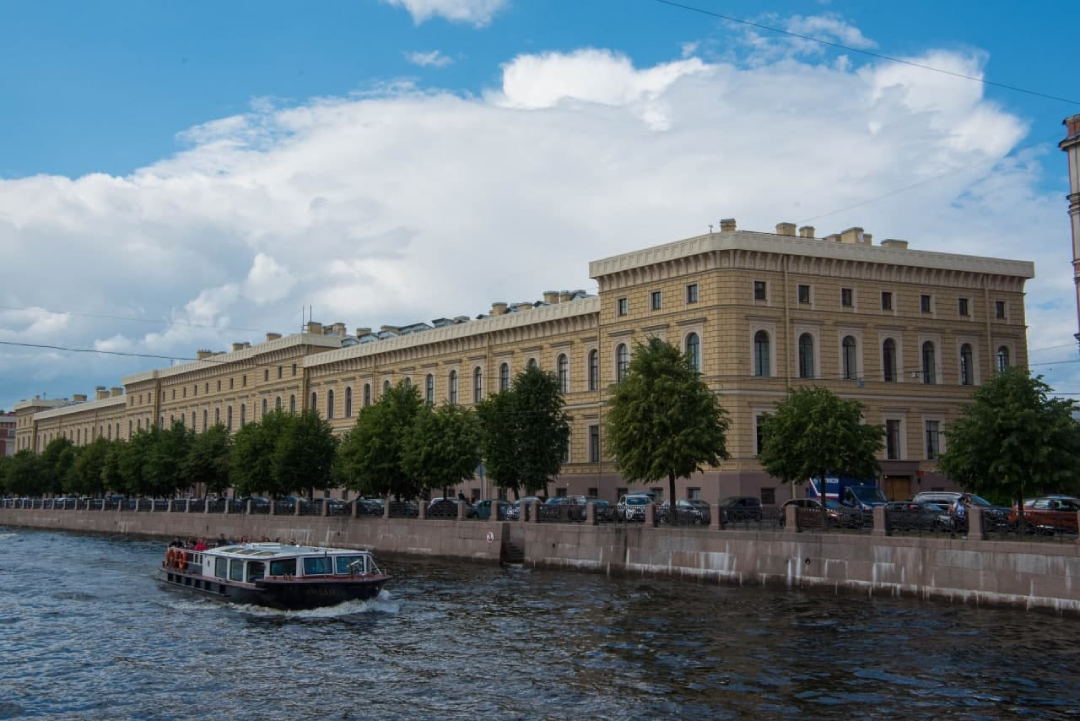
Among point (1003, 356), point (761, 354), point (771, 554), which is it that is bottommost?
point (771, 554)

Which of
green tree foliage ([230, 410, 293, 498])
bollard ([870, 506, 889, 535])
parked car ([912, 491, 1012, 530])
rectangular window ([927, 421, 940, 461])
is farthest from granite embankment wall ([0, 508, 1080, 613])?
rectangular window ([927, 421, 940, 461])

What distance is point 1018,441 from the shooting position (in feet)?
128

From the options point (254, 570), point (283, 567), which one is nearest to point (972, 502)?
point (283, 567)

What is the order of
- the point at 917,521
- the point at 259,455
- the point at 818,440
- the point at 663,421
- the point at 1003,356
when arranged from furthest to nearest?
the point at 259,455 < the point at 1003,356 < the point at 663,421 < the point at 818,440 < the point at 917,521

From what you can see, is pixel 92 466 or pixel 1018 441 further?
pixel 92 466

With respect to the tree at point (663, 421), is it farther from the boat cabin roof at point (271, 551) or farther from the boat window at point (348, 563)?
the boat window at point (348, 563)

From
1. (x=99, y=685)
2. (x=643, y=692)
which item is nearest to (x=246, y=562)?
(x=99, y=685)

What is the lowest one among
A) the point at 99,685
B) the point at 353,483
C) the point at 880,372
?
the point at 99,685

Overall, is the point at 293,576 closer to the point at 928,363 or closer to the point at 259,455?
the point at 928,363

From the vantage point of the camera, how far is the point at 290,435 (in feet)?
230

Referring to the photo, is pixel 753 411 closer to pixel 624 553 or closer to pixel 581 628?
pixel 624 553

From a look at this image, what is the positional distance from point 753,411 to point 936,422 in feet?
36.6

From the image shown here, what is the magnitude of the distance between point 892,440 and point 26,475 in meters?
93.2

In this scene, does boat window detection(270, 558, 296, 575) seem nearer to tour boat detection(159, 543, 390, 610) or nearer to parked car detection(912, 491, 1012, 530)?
tour boat detection(159, 543, 390, 610)
